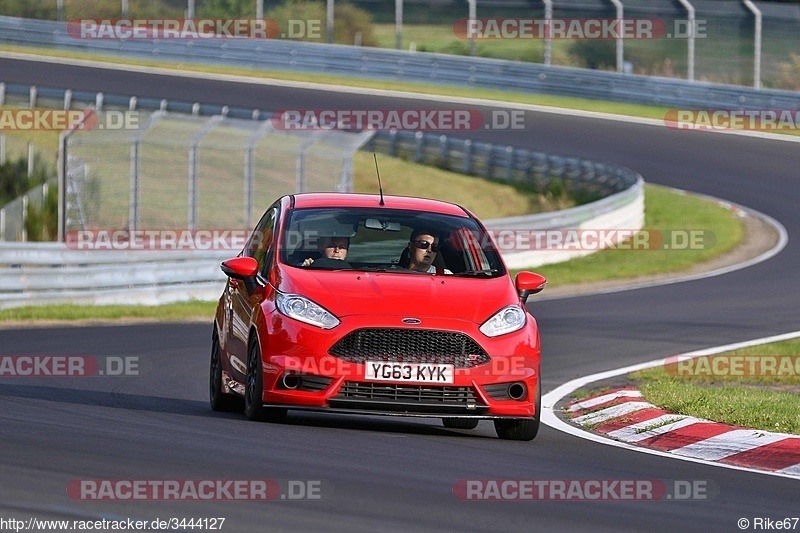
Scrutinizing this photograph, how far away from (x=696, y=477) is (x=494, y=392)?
5.44 ft

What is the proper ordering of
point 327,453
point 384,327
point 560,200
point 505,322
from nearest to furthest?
point 327,453, point 384,327, point 505,322, point 560,200

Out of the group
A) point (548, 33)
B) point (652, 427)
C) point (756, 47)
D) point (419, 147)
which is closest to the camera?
point (652, 427)

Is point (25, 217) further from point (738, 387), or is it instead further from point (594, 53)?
point (594, 53)

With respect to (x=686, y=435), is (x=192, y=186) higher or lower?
lower

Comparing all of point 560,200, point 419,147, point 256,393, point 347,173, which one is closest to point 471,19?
point 419,147

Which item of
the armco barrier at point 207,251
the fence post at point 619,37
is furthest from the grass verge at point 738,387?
the fence post at point 619,37

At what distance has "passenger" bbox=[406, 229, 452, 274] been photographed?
10.4 m

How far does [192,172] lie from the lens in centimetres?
2330

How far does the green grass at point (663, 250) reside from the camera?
81.5 ft

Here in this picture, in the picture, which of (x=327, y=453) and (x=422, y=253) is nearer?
(x=327, y=453)

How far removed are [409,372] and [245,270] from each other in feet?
4.98

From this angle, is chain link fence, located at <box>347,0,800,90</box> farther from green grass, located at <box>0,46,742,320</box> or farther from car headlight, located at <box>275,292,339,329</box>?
car headlight, located at <box>275,292,339,329</box>

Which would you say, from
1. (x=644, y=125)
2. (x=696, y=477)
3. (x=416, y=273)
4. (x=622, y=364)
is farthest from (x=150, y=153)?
(x=696, y=477)

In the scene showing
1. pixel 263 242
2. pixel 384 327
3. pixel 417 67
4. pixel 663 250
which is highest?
pixel 263 242
